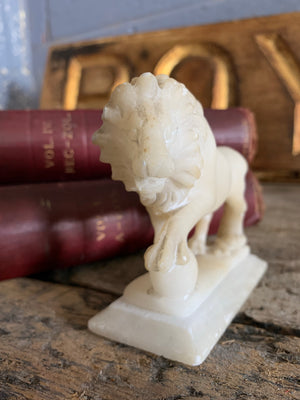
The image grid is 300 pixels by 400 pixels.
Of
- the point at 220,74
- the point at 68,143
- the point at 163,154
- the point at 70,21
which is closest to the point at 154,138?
the point at 163,154

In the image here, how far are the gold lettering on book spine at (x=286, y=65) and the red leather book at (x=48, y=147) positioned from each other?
37.1 inches

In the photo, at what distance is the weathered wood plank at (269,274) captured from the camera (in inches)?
23.1

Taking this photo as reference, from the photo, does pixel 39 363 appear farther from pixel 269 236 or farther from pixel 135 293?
pixel 269 236

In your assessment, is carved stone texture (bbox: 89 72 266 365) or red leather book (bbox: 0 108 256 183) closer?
carved stone texture (bbox: 89 72 266 365)

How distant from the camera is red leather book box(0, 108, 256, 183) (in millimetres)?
749

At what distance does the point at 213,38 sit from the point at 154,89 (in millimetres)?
1241

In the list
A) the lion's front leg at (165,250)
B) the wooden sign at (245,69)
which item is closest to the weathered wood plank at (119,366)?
the lion's front leg at (165,250)

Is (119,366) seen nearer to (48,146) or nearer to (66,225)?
(66,225)

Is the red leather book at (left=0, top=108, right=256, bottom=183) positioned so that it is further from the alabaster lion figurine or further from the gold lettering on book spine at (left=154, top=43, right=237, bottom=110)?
the gold lettering on book spine at (left=154, top=43, right=237, bottom=110)

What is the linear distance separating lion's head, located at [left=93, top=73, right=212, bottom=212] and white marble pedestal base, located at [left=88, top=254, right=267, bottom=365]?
0.16 metres

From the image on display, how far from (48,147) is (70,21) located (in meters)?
1.55

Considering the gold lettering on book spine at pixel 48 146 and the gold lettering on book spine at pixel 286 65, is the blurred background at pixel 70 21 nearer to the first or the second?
the gold lettering on book spine at pixel 286 65

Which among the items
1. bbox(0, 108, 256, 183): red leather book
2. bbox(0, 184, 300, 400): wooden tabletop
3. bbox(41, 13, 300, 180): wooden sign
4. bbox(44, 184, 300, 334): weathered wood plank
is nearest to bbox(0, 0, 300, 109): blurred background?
bbox(41, 13, 300, 180): wooden sign

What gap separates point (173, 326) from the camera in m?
0.50
